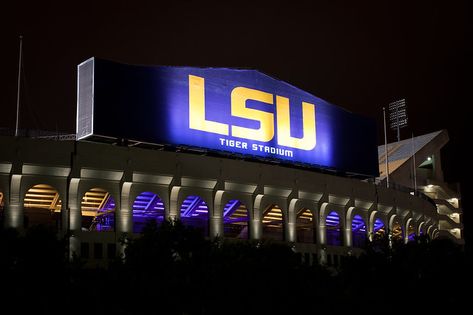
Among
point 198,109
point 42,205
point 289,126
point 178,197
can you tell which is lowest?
point 42,205

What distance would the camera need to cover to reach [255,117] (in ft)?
222

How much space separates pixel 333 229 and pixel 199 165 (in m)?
22.3

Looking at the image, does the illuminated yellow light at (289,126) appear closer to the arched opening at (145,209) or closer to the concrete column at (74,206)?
the arched opening at (145,209)

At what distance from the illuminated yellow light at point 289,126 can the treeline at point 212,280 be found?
19524mm

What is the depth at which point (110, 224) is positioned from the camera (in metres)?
64.1

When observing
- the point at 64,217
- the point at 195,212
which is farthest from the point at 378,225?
the point at 64,217

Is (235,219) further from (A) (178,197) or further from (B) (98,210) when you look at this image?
(B) (98,210)

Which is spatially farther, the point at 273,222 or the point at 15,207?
the point at 273,222

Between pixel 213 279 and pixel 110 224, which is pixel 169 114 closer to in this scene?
pixel 110 224

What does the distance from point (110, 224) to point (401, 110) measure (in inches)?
2702

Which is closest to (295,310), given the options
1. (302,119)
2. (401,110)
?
(302,119)

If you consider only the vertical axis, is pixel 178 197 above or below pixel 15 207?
above

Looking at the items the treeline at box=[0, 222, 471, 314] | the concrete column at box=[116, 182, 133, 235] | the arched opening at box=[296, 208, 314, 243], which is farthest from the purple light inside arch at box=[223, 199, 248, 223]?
the treeline at box=[0, 222, 471, 314]

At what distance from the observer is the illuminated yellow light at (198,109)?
6309cm
